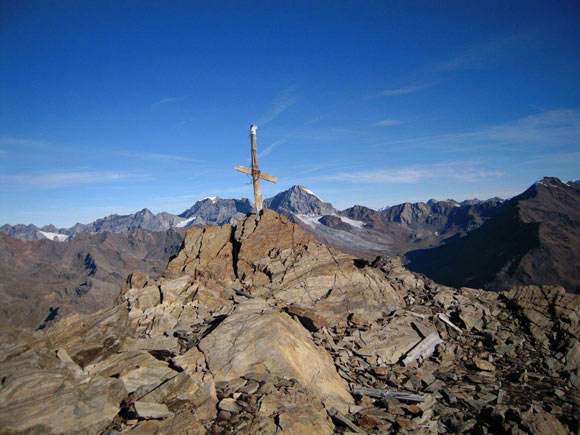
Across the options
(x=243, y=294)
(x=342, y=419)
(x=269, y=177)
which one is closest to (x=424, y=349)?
(x=342, y=419)

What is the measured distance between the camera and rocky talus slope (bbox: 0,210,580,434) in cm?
802

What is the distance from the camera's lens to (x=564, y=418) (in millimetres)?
9727

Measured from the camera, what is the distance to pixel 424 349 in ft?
44.6

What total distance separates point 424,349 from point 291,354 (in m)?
6.39

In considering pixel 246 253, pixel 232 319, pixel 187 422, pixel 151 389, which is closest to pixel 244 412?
pixel 187 422

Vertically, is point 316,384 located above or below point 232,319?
below

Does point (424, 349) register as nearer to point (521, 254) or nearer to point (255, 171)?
point (255, 171)

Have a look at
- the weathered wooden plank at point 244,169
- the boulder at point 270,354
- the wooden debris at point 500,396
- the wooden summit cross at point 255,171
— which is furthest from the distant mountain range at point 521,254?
the boulder at point 270,354

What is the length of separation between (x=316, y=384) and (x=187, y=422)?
160 inches

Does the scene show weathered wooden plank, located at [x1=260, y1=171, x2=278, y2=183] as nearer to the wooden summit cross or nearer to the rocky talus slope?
the wooden summit cross

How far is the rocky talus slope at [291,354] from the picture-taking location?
26.3 feet

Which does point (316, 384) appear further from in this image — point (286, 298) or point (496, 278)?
point (496, 278)

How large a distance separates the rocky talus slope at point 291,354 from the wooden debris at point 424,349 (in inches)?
2.5

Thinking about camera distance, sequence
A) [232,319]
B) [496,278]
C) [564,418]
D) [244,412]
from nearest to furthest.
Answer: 1. [244,412]
2. [564,418]
3. [232,319]
4. [496,278]
